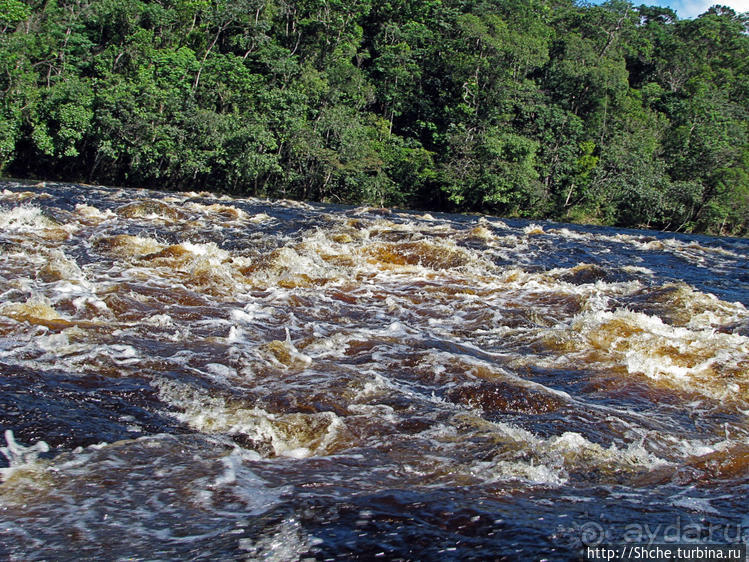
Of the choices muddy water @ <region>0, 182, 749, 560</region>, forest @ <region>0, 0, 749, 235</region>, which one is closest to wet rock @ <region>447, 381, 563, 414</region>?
muddy water @ <region>0, 182, 749, 560</region>

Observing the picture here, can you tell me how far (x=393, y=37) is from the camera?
3684cm

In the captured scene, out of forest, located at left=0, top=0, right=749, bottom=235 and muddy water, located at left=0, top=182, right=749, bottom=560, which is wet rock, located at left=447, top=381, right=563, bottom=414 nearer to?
muddy water, located at left=0, top=182, right=749, bottom=560

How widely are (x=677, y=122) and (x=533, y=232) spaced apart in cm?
2673

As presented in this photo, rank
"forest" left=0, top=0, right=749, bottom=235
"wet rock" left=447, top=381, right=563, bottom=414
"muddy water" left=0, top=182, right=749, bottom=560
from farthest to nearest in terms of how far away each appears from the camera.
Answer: "forest" left=0, top=0, right=749, bottom=235
"wet rock" left=447, top=381, right=563, bottom=414
"muddy water" left=0, top=182, right=749, bottom=560

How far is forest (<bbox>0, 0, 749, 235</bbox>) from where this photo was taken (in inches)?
992

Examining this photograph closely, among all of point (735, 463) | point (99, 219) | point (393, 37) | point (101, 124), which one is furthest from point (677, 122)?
point (735, 463)

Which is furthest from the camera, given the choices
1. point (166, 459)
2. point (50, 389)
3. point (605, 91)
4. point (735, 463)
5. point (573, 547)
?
point (605, 91)

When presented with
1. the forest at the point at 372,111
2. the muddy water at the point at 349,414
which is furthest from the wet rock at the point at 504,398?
the forest at the point at 372,111

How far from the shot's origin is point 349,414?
391 centimetres

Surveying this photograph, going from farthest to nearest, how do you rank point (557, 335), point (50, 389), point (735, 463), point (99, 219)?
point (99, 219) < point (557, 335) < point (50, 389) < point (735, 463)

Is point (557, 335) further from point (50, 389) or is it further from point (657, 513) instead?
point (50, 389)

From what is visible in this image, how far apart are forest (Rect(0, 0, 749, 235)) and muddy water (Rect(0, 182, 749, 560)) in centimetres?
1844

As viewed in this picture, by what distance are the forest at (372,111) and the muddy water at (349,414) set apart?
1844 centimetres

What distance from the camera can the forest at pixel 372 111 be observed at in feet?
82.6
